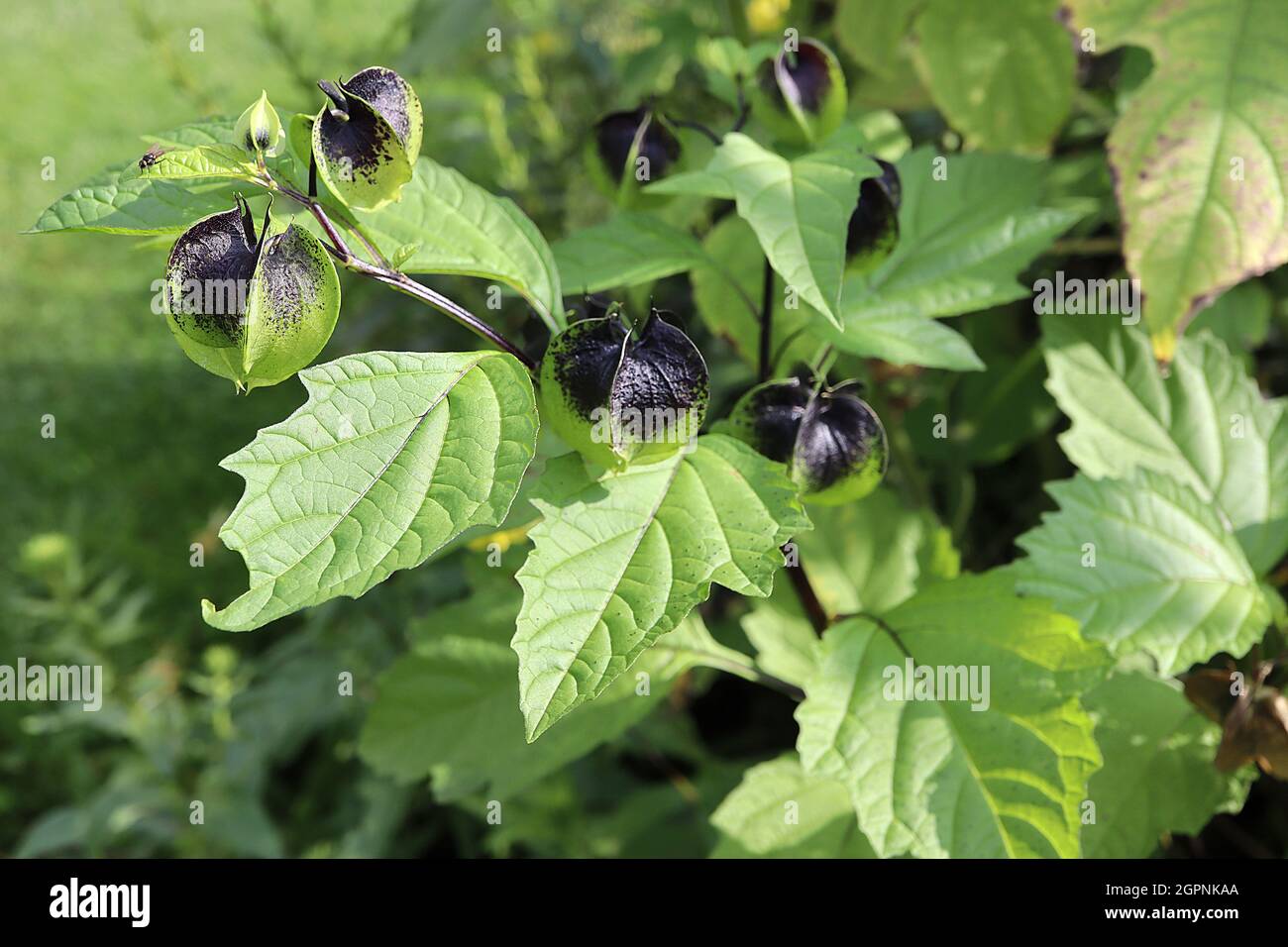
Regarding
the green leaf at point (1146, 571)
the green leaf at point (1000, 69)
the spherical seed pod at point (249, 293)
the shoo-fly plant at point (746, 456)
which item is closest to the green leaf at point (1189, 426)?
the shoo-fly plant at point (746, 456)

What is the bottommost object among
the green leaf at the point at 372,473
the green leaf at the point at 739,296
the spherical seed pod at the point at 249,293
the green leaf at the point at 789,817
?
the green leaf at the point at 789,817

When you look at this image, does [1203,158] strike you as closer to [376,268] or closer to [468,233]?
[468,233]

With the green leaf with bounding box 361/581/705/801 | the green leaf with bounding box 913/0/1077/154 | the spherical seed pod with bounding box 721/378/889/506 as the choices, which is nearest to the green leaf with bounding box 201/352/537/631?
the spherical seed pod with bounding box 721/378/889/506

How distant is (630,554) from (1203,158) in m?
0.76

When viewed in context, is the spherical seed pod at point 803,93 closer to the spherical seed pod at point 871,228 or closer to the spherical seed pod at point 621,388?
the spherical seed pod at point 871,228

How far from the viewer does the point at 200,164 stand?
2.38 feet

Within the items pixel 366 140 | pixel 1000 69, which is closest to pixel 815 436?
pixel 366 140

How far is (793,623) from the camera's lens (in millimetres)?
1338

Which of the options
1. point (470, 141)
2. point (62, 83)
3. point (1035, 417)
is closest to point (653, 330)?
point (1035, 417)

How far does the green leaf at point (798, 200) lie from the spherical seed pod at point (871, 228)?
0.05 metres

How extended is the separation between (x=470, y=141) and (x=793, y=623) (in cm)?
124

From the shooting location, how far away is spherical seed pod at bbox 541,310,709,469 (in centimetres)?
80

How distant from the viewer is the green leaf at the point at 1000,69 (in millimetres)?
1400

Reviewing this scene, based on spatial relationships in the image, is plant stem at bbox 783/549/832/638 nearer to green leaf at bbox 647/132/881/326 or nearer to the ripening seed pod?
green leaf at bbox 647/132/881/326
